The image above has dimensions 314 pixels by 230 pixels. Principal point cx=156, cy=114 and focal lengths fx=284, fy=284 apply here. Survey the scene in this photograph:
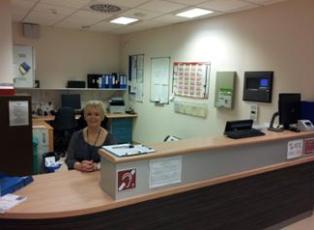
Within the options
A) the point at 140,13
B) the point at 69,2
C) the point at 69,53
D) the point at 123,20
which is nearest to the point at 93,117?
the point at 69,2

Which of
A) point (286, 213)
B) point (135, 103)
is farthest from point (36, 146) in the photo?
point (286, 213)

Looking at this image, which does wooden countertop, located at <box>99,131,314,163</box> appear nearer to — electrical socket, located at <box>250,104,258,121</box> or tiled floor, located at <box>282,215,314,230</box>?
tiled floor, located at <box>282,215,314,230</box>

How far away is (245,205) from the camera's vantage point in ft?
8.14

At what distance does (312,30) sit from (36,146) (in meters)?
4.30

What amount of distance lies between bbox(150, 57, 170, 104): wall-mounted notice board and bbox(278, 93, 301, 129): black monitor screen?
9.10ft

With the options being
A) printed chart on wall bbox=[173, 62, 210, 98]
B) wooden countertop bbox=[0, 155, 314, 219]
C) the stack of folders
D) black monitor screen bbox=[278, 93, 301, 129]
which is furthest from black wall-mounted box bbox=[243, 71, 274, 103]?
the stack of folders

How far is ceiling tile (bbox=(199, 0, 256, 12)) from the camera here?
3.68 meters

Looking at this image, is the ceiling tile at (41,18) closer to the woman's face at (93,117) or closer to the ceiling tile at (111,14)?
the ceiling tile at (111,14)

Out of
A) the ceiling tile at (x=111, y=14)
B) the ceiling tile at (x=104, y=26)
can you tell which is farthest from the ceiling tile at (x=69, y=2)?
the ceiling tile at (x=104, y=26)

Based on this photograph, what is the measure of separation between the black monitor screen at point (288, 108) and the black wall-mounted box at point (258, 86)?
2.07 feet

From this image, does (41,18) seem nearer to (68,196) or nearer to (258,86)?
(258,86)

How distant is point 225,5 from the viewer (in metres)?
3.84

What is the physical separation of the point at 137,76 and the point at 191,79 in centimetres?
188

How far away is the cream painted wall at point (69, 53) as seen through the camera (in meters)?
6.11
